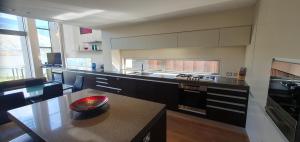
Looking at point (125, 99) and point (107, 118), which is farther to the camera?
point (125, 99)

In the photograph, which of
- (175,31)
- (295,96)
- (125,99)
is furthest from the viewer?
(175,31)

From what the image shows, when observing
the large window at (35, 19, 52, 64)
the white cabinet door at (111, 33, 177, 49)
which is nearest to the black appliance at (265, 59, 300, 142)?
the white cabinet door at (111, 33, 177, 49)

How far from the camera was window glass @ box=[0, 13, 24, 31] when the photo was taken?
4266mm

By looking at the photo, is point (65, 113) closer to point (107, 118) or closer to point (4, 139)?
point (107, 118)

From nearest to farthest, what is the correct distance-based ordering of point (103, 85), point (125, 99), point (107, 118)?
1. point (107, 118)
2. point (125, 99)
3. point (103, 85)

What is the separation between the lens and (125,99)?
1637 mm

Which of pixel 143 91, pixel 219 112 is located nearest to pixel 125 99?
pixel 143 91

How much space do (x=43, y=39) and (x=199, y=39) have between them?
610 centimetres

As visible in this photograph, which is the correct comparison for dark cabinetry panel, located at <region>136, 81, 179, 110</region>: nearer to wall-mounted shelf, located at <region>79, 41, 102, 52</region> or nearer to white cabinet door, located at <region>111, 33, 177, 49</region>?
white cabinet door, located at <region>111, 33, 177, 49</region>

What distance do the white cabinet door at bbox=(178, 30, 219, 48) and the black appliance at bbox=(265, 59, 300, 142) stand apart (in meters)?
1.32

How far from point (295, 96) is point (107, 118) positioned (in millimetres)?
1425

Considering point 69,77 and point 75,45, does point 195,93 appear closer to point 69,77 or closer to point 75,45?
point 69,77

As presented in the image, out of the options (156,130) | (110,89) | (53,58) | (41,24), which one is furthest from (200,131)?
(41,24)

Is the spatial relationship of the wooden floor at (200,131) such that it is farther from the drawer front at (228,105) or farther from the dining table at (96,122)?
the dining table at (96,122)
